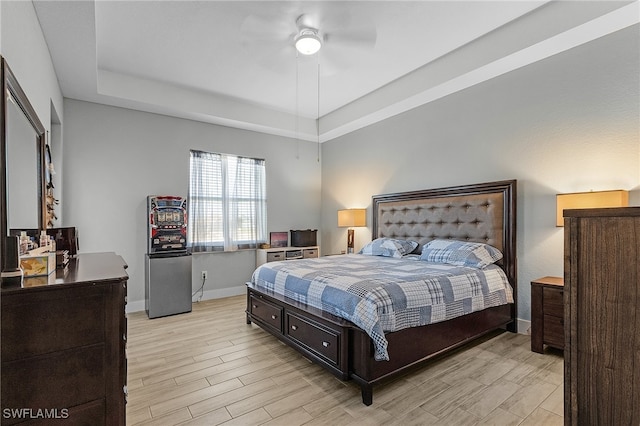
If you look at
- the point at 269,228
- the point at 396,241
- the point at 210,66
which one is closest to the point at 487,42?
the point at 396,241

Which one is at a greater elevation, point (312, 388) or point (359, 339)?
point (359, 339)

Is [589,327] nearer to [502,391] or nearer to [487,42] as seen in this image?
[502,391]

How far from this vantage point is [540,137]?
10.5 ft

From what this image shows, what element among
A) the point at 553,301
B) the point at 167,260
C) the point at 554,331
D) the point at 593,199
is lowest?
the point at 554,331

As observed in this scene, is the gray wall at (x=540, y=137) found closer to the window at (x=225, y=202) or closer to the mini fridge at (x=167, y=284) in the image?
the window at (x=225, y=202)

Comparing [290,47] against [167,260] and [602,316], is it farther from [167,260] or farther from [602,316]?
[602,316]

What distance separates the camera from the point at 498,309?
315cm

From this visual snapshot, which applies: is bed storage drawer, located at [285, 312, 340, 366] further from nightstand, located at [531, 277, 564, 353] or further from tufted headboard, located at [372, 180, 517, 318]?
tufted headboard, located at [372, 180, 517, 318]

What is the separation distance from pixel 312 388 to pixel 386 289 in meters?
0.90

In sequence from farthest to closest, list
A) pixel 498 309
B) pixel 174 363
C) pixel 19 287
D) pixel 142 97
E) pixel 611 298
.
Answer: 1. pixel 142 97
2. pixel 498 309
3. pixel 174 363
4. pixel 19 287
5. pixel 611 298

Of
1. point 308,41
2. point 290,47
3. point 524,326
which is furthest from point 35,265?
point 524,326

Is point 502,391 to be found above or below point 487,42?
below

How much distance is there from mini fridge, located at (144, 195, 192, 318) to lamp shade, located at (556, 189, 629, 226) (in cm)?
420

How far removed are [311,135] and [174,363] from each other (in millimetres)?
4247
